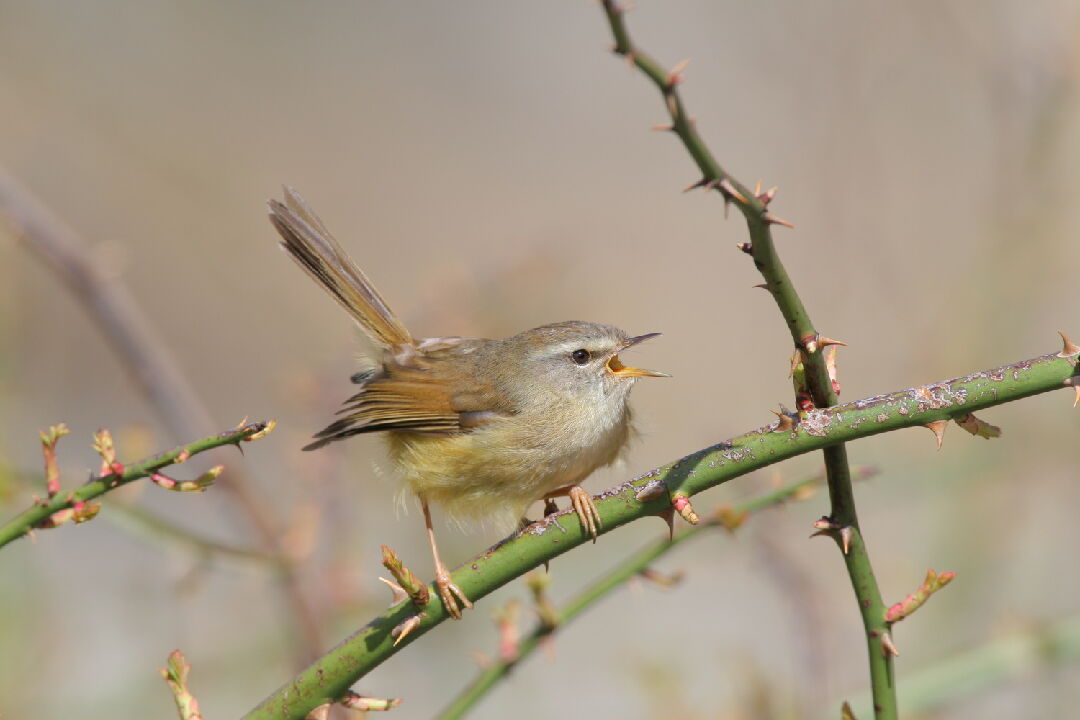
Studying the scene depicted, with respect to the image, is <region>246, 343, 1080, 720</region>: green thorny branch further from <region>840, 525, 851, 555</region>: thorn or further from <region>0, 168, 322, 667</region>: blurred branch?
<region>0, 168, 322, 667</region>: blurred branch

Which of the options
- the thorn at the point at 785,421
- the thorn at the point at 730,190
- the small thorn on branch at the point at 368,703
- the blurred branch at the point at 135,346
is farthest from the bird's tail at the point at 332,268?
the thorn at the point at 730,190

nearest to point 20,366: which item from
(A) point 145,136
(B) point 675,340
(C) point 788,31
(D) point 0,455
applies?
(D) point 0,455

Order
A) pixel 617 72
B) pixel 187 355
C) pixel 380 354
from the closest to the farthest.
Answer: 1. pixel 380 354
2. pixel 617 72
3. pixel 187 355

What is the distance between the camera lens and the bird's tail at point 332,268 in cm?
395

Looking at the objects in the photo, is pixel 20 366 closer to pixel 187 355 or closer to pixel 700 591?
pixel 700 591

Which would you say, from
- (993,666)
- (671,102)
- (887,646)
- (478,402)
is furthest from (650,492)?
(478,402)

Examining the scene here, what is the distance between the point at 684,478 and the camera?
191cm

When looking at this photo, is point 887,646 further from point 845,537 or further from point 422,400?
point 422,400

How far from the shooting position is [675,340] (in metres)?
12.2

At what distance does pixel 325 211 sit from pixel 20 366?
9.62 m

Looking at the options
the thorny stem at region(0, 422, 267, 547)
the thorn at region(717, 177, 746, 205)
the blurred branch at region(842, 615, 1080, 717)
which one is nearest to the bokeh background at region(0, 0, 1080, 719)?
the blurred branch at region(842, 615, 1080, 717)

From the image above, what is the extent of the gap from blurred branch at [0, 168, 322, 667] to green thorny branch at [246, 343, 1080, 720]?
136 cm

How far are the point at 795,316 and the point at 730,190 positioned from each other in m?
0.31

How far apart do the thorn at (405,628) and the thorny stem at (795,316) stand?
2.70 feet
